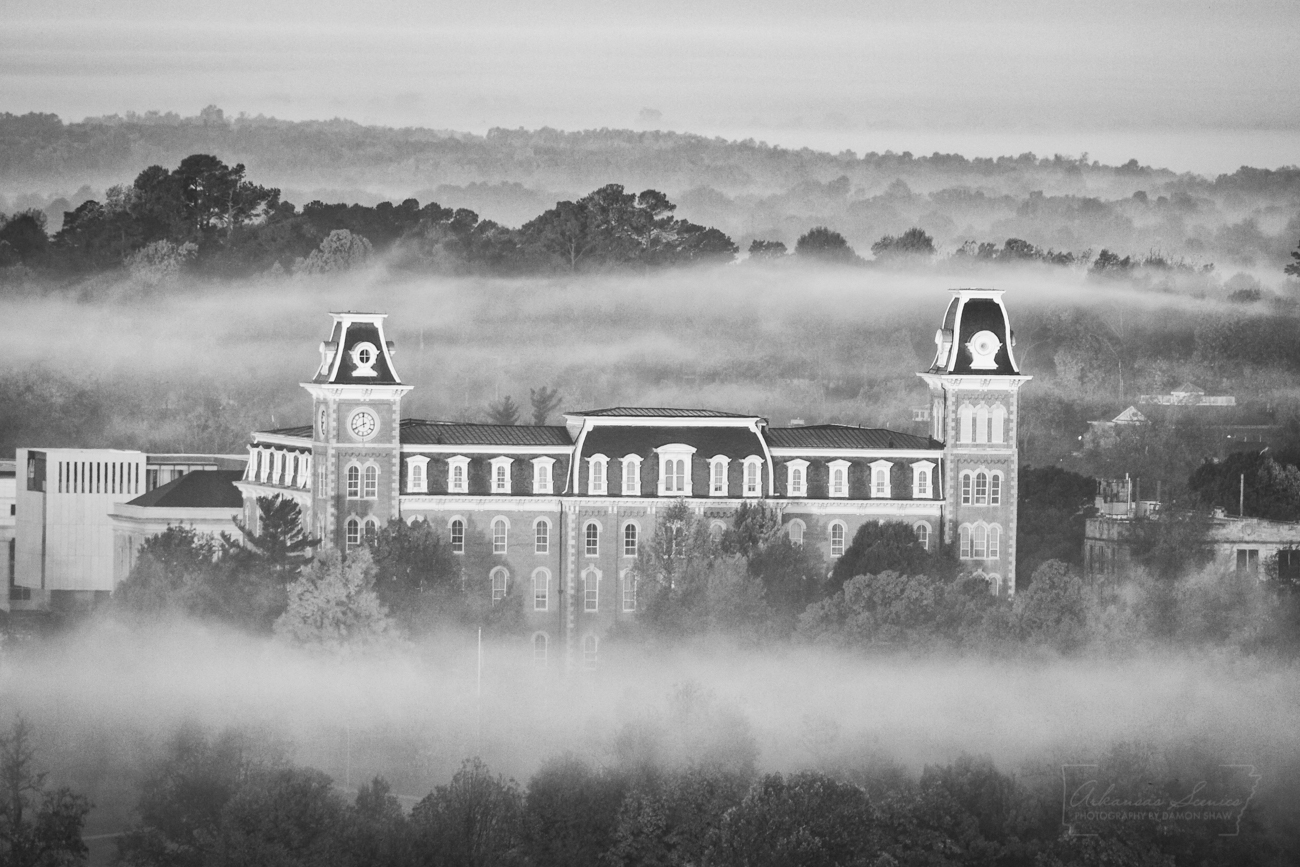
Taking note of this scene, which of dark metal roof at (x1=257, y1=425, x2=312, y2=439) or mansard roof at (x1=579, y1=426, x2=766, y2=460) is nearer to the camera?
mansard roof at (x1=579, y1=426, x2=766, y2=460)

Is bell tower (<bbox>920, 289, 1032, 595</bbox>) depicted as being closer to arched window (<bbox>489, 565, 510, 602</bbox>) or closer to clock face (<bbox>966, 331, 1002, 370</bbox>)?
clock face (<bbox>966, 331, 1002, 370</bbox>)

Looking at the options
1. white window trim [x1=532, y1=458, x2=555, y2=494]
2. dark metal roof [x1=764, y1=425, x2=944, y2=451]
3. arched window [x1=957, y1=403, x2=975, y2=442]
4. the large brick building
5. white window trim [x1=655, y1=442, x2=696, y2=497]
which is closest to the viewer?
the large brick building

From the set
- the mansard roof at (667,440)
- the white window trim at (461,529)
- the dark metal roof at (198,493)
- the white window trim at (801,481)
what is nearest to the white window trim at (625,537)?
the mansard roof at (667,440)

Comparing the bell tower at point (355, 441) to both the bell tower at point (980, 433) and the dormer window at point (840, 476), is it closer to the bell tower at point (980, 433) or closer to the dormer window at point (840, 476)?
the dormer window at point (840, 476)

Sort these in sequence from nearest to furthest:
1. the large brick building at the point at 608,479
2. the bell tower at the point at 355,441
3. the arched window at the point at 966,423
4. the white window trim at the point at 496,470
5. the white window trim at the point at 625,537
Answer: the bell tower at the point at 355,441
the large brick building at the point at 608,479
the white window trim at the point at 496,470
the white window trim at the point at 625,537
the arched window at the point at 966,423

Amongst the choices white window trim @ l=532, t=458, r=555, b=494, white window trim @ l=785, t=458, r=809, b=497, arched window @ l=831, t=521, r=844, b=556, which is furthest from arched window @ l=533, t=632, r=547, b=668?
arched window @ l=831, t=521, r=844, b=556

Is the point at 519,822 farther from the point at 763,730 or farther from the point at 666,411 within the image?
the point at 666,411

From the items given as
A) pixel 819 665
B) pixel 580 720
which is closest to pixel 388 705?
pixel 580 720
